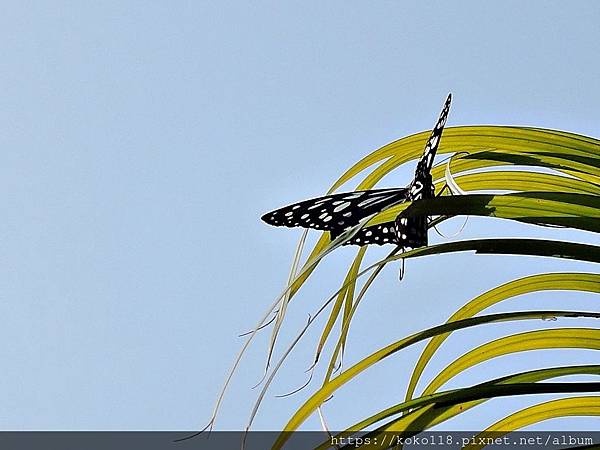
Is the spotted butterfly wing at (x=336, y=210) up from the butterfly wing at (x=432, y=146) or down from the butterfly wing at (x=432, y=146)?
down

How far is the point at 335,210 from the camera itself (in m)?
0.38

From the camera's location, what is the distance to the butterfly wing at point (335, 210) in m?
0.38

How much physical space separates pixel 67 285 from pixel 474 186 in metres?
6.24

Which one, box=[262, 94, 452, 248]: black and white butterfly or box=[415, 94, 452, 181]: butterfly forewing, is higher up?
box=[415, 94, 452, 181]: butterfly forewing

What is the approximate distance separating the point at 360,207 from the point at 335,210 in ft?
0.04

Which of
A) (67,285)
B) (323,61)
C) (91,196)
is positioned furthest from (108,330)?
(323,61)

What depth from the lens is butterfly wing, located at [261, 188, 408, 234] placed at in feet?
1.25

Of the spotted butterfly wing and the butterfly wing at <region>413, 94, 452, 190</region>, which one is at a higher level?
the butterfly wing at <region>413, 94, 452, 190</region>

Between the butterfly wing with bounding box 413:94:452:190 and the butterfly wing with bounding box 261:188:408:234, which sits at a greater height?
the butterfly wing with bounding box 413:94:452:190

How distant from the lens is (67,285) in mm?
6371

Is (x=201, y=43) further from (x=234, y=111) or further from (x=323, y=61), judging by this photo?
(x=323, y=61)

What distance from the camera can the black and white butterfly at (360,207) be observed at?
1.19 feet

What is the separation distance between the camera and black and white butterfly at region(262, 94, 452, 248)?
36 centimetres

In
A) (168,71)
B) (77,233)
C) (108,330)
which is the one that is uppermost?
(168,71)
